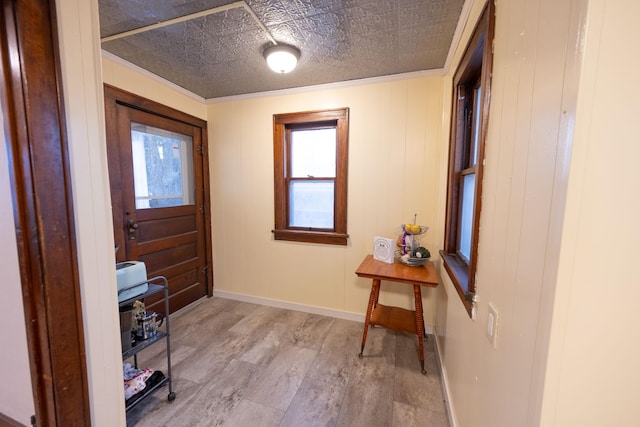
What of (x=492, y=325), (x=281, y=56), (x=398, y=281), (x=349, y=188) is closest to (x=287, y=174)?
(x=349, y=188)

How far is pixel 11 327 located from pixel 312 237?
204 centimetres

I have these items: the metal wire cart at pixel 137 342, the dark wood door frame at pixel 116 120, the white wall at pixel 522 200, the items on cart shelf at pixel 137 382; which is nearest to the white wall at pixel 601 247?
the white wall at pixel 522 200

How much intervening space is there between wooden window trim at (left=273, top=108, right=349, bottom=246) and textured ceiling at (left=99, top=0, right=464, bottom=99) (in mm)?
351

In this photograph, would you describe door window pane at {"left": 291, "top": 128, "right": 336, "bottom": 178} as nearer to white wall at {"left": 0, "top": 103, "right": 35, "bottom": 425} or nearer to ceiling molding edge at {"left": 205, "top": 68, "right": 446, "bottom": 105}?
ceiling molding edge at {"left": 205, "top": 68, "right": 446, "bottom": 105}

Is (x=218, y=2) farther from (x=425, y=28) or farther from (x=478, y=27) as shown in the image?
(x=478, y=27)

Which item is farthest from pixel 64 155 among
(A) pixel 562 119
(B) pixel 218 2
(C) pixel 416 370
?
(C) pixel 416 370

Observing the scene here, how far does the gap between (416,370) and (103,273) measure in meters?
2.08

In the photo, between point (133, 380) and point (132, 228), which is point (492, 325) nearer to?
point (133, 380)

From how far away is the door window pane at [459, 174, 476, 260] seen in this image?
165cm

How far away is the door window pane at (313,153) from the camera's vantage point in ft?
8.48

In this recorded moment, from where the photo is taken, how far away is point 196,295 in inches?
114

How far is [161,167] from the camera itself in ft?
8.08

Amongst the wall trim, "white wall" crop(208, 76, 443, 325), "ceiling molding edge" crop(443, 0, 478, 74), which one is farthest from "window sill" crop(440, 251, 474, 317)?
the wall trim

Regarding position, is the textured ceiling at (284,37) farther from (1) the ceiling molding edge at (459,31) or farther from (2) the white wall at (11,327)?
(2) the white wall at (11,327)
